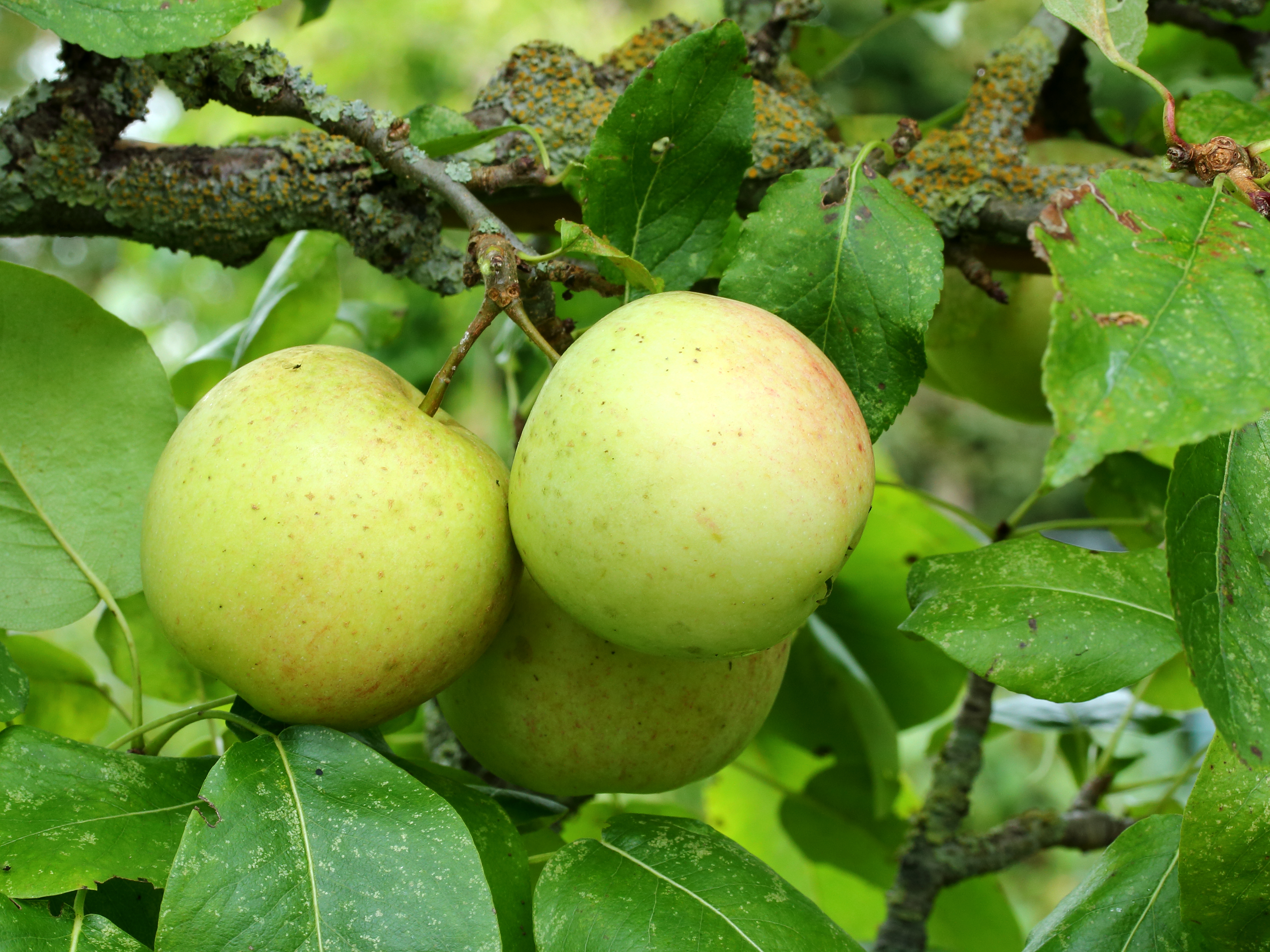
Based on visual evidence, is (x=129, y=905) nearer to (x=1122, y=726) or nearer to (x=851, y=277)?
(x=851, y=277)

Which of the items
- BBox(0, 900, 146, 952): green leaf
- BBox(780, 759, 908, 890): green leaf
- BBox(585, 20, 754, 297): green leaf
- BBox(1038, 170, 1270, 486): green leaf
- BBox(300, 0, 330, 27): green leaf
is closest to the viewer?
BBox(1038, 170, 1270, 486): green leaf

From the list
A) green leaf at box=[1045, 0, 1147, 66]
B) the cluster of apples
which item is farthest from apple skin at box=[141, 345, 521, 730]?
green leaf at box=[1045, 0, 1147, 66]

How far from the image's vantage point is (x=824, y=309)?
1.94 ft

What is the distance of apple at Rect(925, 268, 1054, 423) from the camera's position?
2.94 ft

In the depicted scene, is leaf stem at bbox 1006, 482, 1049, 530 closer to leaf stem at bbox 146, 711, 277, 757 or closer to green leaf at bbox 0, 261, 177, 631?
leaf stem at bbox 146, 711, 277, 757

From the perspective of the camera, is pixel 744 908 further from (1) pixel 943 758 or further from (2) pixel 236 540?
(1) pixel 943 758

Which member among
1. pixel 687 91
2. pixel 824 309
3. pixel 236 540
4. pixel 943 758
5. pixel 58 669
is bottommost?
pixel 943 758

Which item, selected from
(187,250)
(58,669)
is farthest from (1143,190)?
(58,669)

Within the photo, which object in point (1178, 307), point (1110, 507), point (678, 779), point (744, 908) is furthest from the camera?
point (1110, 507)

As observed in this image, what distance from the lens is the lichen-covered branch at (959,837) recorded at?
0.96 meters

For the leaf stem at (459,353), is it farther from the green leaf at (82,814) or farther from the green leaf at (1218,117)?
the green leaf at (1218,117)

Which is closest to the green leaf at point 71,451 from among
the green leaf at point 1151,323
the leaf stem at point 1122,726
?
the green leaf at point 1151,323

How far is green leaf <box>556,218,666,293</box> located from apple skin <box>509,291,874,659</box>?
41 millimetres

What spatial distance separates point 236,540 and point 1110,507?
2.73 feet
